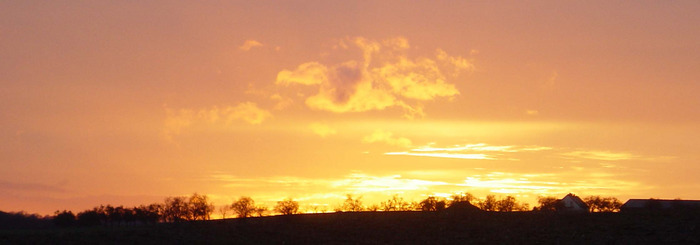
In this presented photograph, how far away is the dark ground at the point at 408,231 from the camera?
67.8 m

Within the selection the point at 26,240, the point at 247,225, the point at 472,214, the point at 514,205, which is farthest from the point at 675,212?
the point at 26,240

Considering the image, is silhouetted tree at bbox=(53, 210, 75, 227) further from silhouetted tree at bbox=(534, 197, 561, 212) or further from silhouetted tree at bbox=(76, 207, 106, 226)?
silhouetted tree at bbox=(534, 197, 561, 212)

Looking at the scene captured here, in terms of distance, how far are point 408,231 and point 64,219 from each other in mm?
46065

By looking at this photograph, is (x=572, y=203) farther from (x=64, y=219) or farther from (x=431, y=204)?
(x=64, y=219)

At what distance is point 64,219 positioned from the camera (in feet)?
319

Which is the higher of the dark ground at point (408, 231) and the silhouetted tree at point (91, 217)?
the silhouetted tree at point (91, 217)

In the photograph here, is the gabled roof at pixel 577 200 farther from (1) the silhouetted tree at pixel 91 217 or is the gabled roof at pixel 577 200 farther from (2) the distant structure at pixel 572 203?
(1) the silhouetted tree at pixel 91 217

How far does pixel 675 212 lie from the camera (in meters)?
83.6

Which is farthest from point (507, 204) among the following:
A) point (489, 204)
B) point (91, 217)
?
point (91, 217)

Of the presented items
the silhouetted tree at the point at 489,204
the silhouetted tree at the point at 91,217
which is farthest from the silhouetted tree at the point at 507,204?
the silhouetted tree at the point at 91,217

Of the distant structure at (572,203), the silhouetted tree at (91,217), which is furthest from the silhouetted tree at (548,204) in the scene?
the silhouetted tree at (91,217)

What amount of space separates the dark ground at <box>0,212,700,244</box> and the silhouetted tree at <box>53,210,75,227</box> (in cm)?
2108

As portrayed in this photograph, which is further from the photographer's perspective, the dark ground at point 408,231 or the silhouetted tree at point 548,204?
the silhouetted tree at point 548,204

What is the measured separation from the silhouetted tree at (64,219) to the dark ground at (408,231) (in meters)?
21.1
